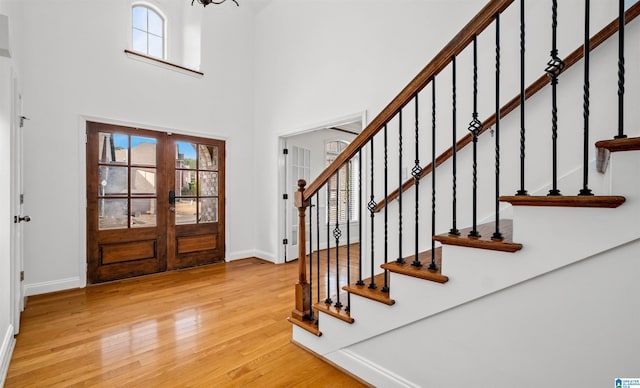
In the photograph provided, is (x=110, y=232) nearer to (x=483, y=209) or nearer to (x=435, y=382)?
(x=435, y=382)

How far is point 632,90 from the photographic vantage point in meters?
1.88

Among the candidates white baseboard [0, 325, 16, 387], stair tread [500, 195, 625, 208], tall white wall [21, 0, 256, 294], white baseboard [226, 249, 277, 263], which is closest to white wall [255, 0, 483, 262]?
white baseboard [226, 249, 277, 263]

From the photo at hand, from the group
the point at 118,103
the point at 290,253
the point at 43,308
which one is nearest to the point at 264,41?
the point at 118,103

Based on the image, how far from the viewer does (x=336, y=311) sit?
6.17 feet

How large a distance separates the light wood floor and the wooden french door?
47 centimetres

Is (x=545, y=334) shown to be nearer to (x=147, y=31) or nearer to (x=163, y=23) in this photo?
(x=147, y=31)

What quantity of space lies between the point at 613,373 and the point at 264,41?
17.1 ft

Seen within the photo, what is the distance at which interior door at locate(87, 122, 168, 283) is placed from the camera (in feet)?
11.8

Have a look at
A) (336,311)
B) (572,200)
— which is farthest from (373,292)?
(572,200)

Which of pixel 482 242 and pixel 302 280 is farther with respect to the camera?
pixel 302 280

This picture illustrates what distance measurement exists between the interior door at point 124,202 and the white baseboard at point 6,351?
1570 millimetres

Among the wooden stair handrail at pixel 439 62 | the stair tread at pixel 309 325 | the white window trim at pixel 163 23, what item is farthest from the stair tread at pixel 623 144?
the white window trim at pixel 163 23

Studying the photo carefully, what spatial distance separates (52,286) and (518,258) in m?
4.36

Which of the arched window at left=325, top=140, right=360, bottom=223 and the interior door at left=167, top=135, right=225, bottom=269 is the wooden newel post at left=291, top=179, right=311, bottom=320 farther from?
the arched window at left=325, top=140, right=360, bottom=223
